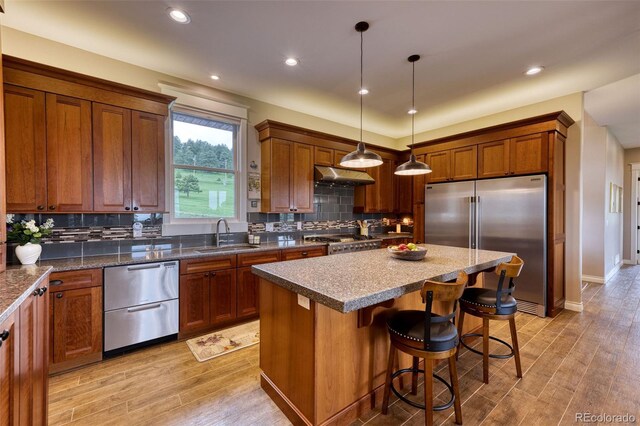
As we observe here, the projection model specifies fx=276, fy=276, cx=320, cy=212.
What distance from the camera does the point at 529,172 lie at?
3680 mm

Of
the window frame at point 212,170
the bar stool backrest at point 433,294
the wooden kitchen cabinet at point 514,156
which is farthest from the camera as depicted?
the wooden kitchen cabinet at point 514,156

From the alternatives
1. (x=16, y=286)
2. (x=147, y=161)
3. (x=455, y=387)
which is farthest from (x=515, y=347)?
(x=147, y=161)

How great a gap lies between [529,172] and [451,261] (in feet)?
7.65

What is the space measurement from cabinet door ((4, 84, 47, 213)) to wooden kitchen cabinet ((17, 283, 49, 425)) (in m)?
1.17

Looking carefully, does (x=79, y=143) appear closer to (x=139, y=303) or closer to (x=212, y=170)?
(x=212, y=170)

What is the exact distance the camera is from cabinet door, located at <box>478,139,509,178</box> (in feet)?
12.8

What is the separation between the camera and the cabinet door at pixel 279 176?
12.8 ft

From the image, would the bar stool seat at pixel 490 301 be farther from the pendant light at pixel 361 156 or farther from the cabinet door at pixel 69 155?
the cabinet door at pixel 69 155

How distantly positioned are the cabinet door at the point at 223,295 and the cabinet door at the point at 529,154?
3.98 meters

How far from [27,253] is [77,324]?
2.31ft

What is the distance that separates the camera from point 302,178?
419 centimetres

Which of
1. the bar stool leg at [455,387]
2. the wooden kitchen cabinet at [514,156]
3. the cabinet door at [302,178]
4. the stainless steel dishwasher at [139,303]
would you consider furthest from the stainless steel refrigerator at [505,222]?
the stainless steel dishwasher at [139,303]

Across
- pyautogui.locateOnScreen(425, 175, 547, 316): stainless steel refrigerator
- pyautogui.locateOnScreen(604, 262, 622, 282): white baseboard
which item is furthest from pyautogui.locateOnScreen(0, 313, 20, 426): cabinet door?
pyautogui.locateOnScreen(604, 262, 622, 282): white baseboard

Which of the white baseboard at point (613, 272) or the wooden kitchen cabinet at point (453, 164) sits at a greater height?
the wooden kitchen cabinet at point (453, 164)
